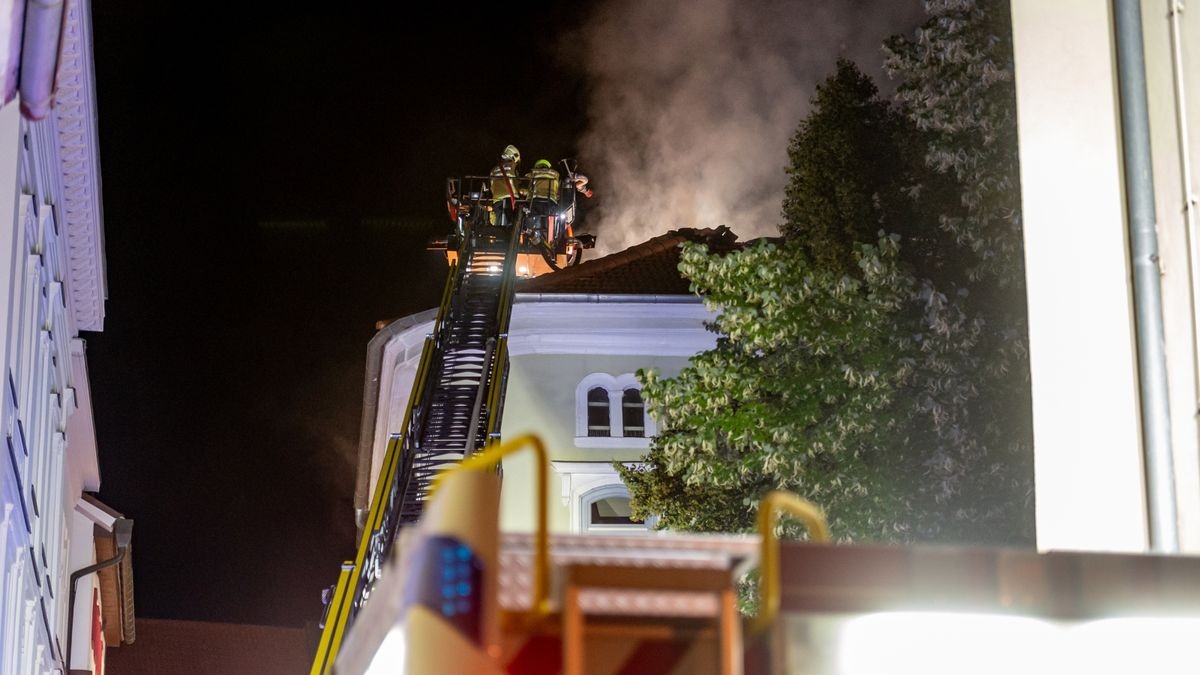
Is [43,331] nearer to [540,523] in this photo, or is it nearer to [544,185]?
[544,185]

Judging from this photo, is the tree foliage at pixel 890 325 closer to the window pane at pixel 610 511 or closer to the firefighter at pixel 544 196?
the window pane at pixel 610 511

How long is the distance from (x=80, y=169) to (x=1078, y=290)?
16487 millimetres

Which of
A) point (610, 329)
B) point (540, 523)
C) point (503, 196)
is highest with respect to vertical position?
point (503, 196)

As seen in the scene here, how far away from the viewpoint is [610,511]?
87.4 ft

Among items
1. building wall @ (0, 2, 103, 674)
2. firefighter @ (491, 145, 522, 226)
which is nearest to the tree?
building wall @ (0, 2, 103, 674)

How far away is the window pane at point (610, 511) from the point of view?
26.5 meters

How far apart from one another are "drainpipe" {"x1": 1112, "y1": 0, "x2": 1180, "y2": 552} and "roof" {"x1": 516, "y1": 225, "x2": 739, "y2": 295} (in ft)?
65.3

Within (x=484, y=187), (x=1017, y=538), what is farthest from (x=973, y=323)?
(x=484, y=187)

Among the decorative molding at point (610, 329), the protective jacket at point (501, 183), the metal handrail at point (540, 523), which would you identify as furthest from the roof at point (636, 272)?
the metal handrail at point (540, 523)

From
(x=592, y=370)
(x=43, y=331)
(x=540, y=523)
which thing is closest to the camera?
(x=540, y=523)

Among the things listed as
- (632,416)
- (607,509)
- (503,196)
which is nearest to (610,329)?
(632,416)

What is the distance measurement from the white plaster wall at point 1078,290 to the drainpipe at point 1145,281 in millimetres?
65

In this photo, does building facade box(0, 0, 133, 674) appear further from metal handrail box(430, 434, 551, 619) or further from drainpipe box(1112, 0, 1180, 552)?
metal handrail box(430, 434, 551, 619)

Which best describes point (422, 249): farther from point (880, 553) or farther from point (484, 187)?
point (880, 553)
